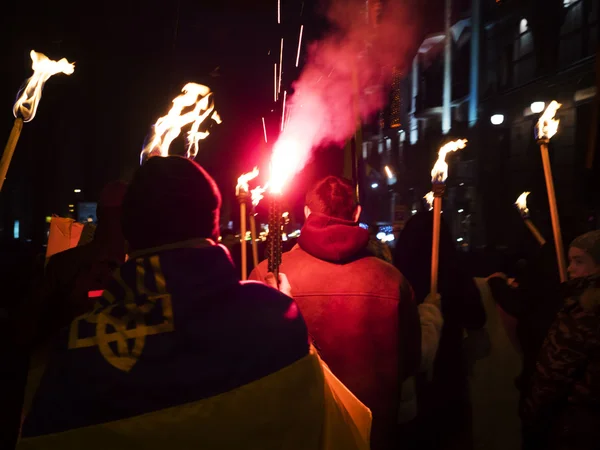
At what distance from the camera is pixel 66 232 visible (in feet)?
11.6

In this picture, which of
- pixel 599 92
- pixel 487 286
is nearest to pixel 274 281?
pixel 487 286

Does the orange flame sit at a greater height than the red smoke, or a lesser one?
lesser

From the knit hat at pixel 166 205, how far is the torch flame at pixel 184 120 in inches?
67.9

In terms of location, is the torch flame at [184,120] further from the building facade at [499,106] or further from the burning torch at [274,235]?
the building facade at [499,106]

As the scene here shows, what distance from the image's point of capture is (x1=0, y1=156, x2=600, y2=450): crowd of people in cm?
140

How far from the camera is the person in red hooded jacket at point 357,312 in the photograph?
282 cm

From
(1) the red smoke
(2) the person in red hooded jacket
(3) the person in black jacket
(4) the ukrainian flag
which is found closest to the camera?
(4) the ukrainian flag

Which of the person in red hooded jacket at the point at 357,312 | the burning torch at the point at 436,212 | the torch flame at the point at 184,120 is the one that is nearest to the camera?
the person in red hooded jacket at the point at 357,312

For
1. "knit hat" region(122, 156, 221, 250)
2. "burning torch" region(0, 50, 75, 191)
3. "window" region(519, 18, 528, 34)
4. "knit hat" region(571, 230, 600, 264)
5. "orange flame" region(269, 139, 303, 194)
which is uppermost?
"window" region(519, 18, 528, 34)

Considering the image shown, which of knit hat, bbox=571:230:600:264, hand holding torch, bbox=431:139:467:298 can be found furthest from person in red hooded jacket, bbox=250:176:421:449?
knit hat, bbox=571:230:600:264

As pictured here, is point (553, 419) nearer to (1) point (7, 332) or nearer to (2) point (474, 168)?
(1) point (7, 332)

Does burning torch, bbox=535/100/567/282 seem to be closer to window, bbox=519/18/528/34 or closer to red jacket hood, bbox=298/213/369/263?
red jacket hood, bbox=298/213/369/263

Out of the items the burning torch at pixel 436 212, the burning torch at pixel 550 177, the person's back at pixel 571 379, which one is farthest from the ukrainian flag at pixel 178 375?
the burning torch at pixel 550 177

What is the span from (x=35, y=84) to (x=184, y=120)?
109 cm
